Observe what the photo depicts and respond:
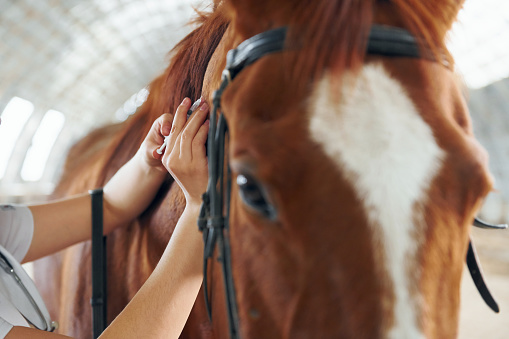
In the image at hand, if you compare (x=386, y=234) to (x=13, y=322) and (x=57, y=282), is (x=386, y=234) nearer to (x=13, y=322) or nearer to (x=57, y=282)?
(x=13, y=322)

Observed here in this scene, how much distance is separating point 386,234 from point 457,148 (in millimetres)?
155

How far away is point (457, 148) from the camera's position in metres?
0.49

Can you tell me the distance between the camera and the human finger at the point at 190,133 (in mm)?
729

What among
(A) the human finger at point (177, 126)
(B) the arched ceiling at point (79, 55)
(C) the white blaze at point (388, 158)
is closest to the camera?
(C) the white blaze at point (388, 158)

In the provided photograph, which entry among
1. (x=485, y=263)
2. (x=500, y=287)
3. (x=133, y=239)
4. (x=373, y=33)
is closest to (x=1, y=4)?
(x=133, y=239)

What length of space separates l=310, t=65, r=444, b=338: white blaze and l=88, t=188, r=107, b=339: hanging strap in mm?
796

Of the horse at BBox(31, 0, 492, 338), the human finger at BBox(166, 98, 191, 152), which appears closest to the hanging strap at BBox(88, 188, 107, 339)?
the human finger at BBox(166, 98, 191, 152)

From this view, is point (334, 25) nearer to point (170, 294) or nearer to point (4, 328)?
point (170, 294)

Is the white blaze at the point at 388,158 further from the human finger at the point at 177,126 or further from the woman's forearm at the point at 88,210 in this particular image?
the woman's forearm at the point at 88,210

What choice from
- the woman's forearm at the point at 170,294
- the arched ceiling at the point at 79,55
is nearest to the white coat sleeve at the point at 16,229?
the woman's forearm at the point at 170,294

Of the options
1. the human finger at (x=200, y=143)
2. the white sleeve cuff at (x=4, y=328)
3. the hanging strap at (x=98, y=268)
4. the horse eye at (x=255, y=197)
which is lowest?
the hanging strap at (x=98, y=268)

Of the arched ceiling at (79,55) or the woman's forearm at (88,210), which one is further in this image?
the arched ceiling at (79,55)

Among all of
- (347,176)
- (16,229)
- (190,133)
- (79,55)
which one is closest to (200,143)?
(190,133)

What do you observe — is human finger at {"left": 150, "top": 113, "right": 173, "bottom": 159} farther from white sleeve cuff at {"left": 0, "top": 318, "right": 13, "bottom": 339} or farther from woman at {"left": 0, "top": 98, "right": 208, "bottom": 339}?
white sleeve cuff at {"left": 0, "top": 318, "right": 13, "bottom": 339}
